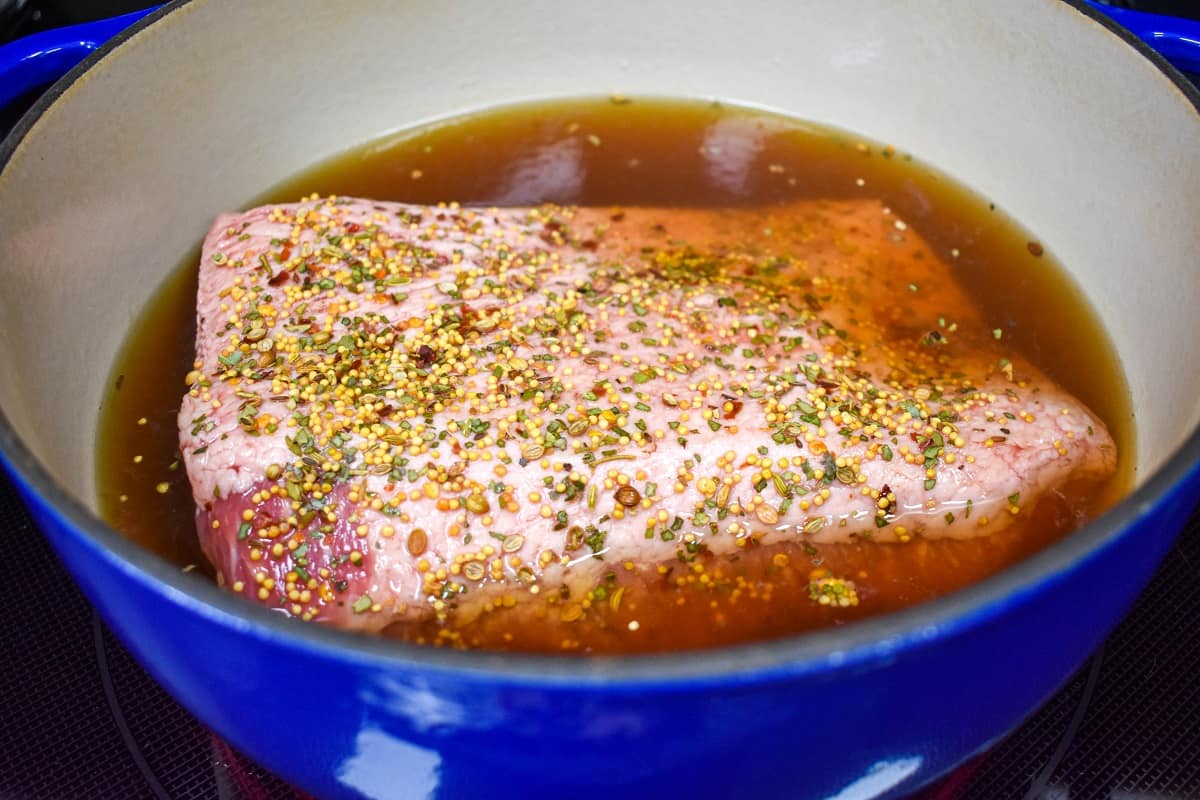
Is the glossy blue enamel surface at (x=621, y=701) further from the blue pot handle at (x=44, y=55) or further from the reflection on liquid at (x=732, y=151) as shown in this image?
the reflection on liquid at (x=732, y=151)

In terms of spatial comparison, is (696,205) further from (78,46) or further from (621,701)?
(621,701)

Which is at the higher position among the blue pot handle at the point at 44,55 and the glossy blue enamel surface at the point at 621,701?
the blue pot handle at the point at 44,55

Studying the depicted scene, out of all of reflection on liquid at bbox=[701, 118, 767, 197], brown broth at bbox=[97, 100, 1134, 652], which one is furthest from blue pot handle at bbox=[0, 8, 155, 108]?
reflection on liquid at bbox=[701, 118, 767, 197]

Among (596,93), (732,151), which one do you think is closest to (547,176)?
(596,93)

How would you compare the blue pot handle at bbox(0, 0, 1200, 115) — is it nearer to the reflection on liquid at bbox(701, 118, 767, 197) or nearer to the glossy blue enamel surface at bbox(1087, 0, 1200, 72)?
the glossy blue enamel surface at bbox(1087, 0, 1200, 72)

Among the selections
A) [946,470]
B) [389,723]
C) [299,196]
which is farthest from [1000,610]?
[299,196]

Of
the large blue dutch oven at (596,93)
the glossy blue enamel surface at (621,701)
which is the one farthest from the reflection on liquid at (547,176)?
the glossy blue enamel surface at (621,701)
